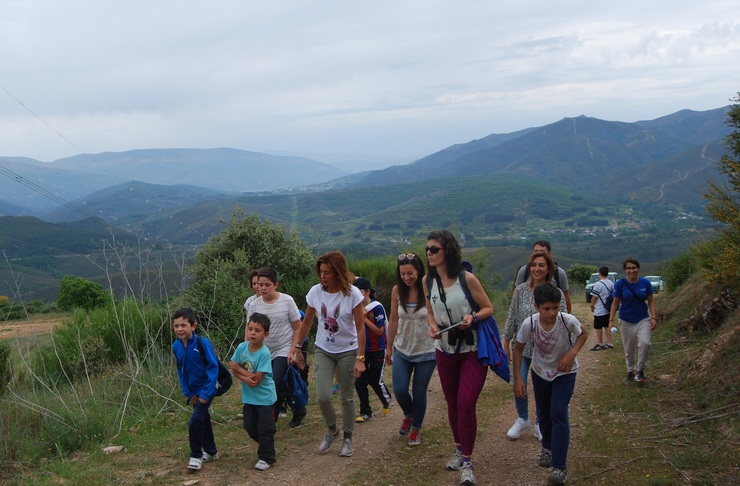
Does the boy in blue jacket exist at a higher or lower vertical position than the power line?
lower

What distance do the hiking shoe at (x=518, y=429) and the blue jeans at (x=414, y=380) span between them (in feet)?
3.12

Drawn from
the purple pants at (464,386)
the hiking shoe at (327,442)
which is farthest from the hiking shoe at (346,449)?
the purple pants at (464,386)

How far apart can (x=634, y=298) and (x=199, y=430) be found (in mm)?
5267

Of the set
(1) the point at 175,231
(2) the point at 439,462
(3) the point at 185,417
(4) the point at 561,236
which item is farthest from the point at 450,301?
(1) the point at 175,231

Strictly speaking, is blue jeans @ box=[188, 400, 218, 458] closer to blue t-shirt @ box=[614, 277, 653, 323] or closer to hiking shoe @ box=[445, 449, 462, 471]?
hiking shoe @ box=[445, 449, 462, 471]

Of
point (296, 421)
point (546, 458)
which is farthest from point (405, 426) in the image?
point (546, 458)

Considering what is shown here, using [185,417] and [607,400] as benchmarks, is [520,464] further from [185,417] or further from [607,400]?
[185,417]

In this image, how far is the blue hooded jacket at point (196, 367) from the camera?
5.34 m

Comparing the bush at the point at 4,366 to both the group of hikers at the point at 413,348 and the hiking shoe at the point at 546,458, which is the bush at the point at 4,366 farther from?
the hiking shoe at the point at 546,458

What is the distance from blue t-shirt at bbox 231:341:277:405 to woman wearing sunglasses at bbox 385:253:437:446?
1.15 meters

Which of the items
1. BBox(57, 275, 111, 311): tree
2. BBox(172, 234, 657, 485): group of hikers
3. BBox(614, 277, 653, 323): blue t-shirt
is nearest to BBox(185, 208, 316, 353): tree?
BBox(172, 234, 657, 485): group of hikers

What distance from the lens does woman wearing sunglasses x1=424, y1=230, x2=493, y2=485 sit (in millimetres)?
4957

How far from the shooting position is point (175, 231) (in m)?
132

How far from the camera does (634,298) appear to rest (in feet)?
25.2
